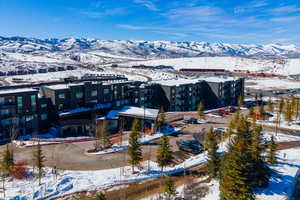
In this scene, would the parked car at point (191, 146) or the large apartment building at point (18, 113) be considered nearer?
the parked car at point (191, 146)

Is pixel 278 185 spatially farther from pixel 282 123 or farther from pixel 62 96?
pixel 62 96

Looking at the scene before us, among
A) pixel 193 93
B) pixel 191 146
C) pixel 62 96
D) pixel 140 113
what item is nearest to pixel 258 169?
pixel 191 146

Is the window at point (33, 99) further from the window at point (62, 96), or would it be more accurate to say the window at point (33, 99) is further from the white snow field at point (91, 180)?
the white snow field at point (91, 180)

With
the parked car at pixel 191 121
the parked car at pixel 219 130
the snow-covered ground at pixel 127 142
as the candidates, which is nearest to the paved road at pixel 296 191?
the parked car at pixel 219 130

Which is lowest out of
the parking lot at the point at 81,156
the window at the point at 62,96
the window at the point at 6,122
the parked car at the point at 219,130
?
the parking lot at the point at 81,156

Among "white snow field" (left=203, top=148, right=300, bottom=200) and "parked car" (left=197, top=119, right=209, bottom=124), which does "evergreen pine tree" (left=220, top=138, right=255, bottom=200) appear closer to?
"white snow field" (left=203, top=148, right=300, bottom=200)

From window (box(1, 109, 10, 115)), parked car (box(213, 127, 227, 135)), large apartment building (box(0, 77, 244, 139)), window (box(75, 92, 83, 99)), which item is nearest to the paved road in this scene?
parked car (box(213, 127, 227, 135))

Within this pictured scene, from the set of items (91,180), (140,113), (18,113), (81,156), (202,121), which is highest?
(18,113)

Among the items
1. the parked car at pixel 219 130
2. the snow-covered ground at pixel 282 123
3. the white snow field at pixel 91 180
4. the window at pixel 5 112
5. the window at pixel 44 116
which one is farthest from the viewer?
the snow-covered ground at pixel 282 123

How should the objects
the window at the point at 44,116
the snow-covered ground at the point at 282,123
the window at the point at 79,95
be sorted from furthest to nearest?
the snow-covered ground at the point at 282,123, the window at the point at 79,95, the window at the point at 44,116
